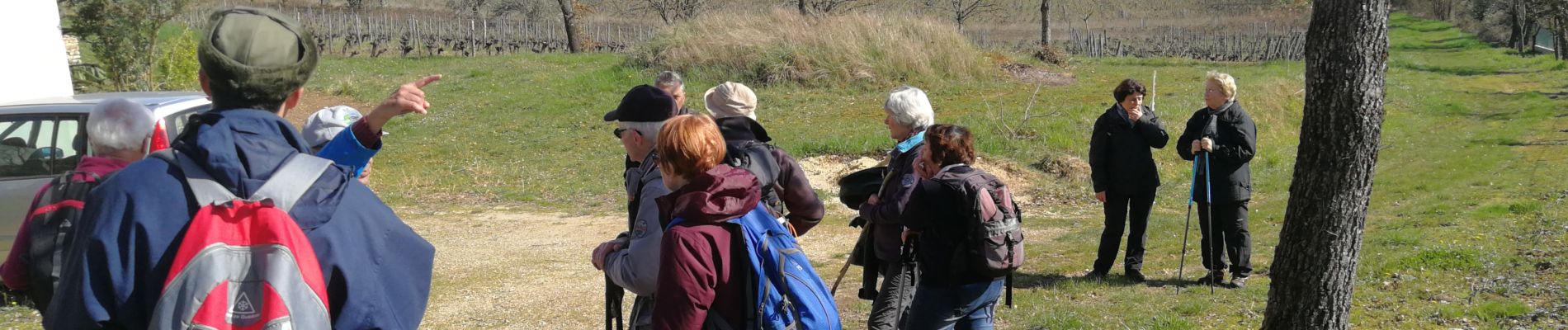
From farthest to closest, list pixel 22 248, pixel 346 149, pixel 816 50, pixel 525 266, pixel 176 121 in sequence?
pixel 816 50 < pixel 525 266 < pixel 176 121 < pixel 22 248 < pixel 346 149

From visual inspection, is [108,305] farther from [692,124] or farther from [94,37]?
[94,37]

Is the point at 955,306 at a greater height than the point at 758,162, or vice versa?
the point at 758,162

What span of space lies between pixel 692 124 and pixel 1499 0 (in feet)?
171

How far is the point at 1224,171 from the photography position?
6527mm

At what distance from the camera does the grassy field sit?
6.16 m

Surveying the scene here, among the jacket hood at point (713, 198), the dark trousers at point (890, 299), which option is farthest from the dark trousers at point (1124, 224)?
the jacket hood at point (713, 198)

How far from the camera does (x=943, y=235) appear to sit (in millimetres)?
4258

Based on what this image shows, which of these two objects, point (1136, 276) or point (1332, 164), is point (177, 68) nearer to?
point (1136, 276)

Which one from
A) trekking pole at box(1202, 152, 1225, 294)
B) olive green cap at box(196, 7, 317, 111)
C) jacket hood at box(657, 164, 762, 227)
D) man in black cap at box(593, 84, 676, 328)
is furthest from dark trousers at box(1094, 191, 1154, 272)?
olive green cap at box(196, 7, 317, 111)

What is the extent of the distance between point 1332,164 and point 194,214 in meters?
3.45

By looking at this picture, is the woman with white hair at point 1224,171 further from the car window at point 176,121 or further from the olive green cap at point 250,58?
the car window at point 176,121

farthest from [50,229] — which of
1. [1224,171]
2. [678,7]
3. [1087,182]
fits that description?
[678,7]

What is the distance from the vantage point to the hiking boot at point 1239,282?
6.60 m

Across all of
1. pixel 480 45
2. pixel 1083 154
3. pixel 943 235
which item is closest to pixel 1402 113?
pixel 1083 154
